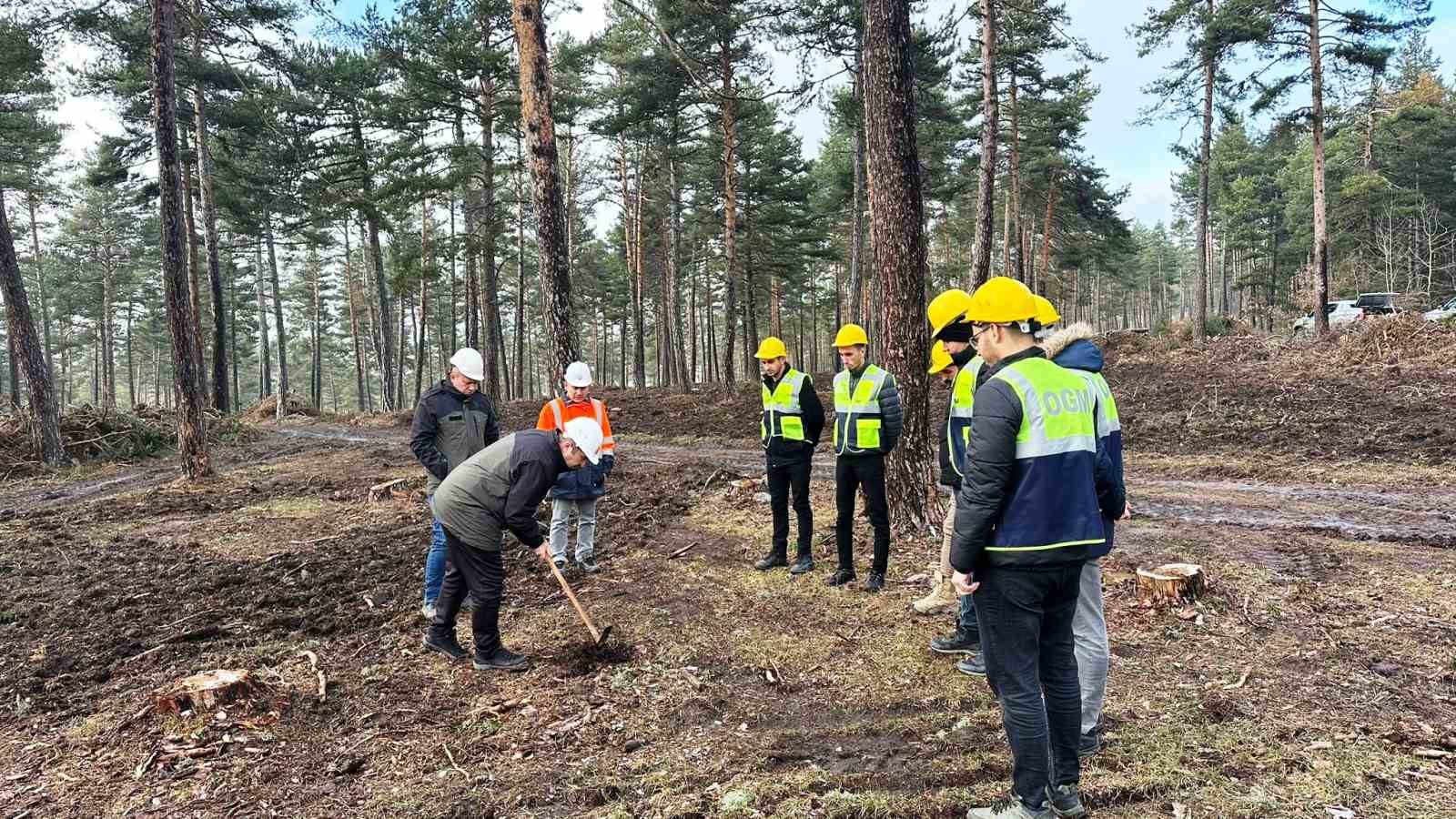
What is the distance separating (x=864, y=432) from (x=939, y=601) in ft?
4.38

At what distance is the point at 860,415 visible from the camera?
5.48 meters

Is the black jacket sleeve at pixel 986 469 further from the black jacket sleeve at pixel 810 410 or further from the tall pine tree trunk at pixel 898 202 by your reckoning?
the tall pine tree trunk at pixel 898 202

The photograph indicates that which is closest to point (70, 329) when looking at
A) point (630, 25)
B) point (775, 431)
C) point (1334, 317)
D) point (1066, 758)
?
point (630, 25)

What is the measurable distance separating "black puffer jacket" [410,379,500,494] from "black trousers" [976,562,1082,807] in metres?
3.97

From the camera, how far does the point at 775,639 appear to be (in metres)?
4.91

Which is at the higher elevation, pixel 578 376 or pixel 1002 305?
pixel 1002 305

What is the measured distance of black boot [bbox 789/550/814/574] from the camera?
623cm

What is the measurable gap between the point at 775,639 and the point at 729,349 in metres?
18.0

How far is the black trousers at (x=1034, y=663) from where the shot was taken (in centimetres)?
264

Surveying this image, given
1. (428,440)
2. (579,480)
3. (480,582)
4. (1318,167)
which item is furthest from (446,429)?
(1318,167)

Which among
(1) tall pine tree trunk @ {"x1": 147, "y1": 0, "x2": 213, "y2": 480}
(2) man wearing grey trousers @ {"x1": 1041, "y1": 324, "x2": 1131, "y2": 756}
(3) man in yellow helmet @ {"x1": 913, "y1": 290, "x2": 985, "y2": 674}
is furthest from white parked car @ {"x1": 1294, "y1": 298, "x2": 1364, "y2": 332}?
→ (1) tall pine tree trunk @ {"x1": 147, "y1": 0, "x2": 213, "y2": 480}

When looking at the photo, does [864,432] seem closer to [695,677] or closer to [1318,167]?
[695,677]

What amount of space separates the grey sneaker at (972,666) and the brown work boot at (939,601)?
83cm

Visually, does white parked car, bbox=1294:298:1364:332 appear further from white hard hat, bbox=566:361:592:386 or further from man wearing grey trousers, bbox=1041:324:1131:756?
man wearing grey trousers, bbox=1041:324:1131:756
